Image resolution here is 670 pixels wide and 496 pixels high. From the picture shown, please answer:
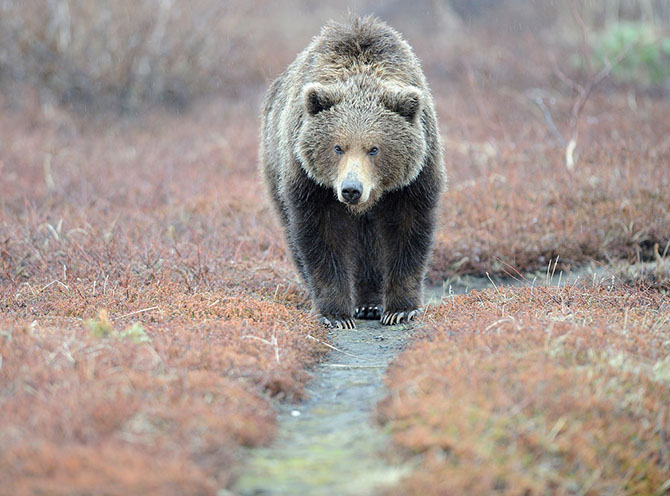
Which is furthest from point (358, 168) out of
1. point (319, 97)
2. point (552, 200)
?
point (552, 200)

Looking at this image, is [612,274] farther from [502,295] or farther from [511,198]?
[511,198]

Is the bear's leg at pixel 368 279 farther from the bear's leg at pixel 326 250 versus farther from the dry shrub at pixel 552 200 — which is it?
the dry shrub at pixel 552 200

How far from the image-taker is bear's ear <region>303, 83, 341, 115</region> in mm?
6078

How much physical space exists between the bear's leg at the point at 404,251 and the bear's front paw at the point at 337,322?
0.34 metres

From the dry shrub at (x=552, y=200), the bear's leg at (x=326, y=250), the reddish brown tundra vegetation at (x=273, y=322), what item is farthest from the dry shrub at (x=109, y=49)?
the bear's leg at (x=326, y=250)

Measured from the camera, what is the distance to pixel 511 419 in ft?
12.8

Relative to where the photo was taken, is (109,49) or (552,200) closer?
(552,200)

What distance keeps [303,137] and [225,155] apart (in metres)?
7.16

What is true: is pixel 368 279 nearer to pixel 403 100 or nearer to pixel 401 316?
pixel 401 316

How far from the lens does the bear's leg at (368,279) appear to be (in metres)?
7.00

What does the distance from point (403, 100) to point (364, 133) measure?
0.40 meters

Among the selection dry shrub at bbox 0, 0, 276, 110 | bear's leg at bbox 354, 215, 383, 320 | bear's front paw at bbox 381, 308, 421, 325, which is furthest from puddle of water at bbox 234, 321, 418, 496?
dry shrub at bbox 0, 0, 276, 110

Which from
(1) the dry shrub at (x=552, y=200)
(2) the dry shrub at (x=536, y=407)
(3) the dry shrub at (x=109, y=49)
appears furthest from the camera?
(3) the dry shrub at (x=109, y=49)

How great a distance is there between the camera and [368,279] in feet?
23.8
